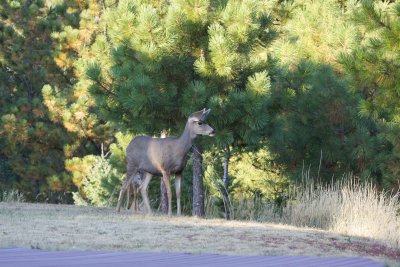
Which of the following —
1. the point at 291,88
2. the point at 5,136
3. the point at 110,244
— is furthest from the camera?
the point at 5,136

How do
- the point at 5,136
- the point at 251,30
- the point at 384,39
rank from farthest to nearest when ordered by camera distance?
the point at 5,136 < the point at 251,30 < the point at 384,39

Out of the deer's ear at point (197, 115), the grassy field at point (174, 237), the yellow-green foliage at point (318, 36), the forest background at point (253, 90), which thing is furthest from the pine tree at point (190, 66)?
the yellow-green foliage at point (318, 36)

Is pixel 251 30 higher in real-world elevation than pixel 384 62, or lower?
higher

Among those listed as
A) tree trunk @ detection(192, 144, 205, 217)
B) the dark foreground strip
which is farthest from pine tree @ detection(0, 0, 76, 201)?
the dark foreground strip

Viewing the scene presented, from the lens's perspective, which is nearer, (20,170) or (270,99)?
(270,99)

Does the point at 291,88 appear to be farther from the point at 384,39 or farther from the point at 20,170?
the point at 20,170

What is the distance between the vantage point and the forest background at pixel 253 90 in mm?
15875

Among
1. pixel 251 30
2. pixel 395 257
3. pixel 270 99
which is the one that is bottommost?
pixel 395 257

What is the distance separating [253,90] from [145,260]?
25.1ft

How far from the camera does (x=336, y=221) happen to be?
1457cm

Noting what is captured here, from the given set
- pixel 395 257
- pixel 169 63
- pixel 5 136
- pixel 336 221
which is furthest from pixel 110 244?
pixel 5 136

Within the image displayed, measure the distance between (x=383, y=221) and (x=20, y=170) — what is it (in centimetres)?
2159

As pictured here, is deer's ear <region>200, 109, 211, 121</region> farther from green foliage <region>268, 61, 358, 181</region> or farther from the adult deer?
green foliage <region>268, 61, 358, 181</region>

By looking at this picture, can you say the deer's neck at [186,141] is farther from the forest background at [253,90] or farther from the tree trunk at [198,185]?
the tree trunk at [198,185]
